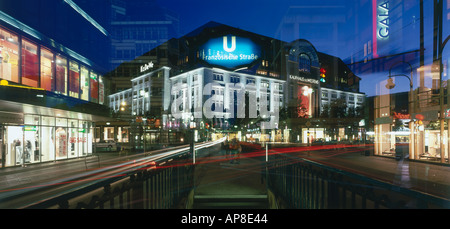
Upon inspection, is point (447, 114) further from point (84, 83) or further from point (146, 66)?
point (146, 66)

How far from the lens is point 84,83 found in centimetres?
2816

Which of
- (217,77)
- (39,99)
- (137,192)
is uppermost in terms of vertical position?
(217,77)

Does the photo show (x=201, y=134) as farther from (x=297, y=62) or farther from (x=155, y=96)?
(x=297, y=62)

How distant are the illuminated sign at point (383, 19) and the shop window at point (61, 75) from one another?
29515 mm

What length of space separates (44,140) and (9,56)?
6.98 meters

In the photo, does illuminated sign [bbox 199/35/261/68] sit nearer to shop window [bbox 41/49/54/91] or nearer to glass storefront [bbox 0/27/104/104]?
glass storefront [bbox 0/27/104/104]

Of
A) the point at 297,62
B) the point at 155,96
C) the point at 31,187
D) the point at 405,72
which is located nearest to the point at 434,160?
the point at 405,72

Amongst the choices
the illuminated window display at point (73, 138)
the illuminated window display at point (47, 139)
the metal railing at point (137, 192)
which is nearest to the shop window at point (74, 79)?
the illuminated window display at point (73, 138)

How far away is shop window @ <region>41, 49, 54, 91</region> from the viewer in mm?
21547

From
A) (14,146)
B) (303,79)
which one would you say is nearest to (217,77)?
(303,79)

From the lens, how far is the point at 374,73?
27031 mm

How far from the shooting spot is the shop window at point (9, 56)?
56.7ft

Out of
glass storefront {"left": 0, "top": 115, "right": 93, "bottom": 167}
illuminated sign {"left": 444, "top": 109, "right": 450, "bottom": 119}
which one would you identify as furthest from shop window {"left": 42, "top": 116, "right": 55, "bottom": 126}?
illuminated sign {"left": 444, "top": 109, "right": 450, "bottom": 119}

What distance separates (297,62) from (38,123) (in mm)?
88078
